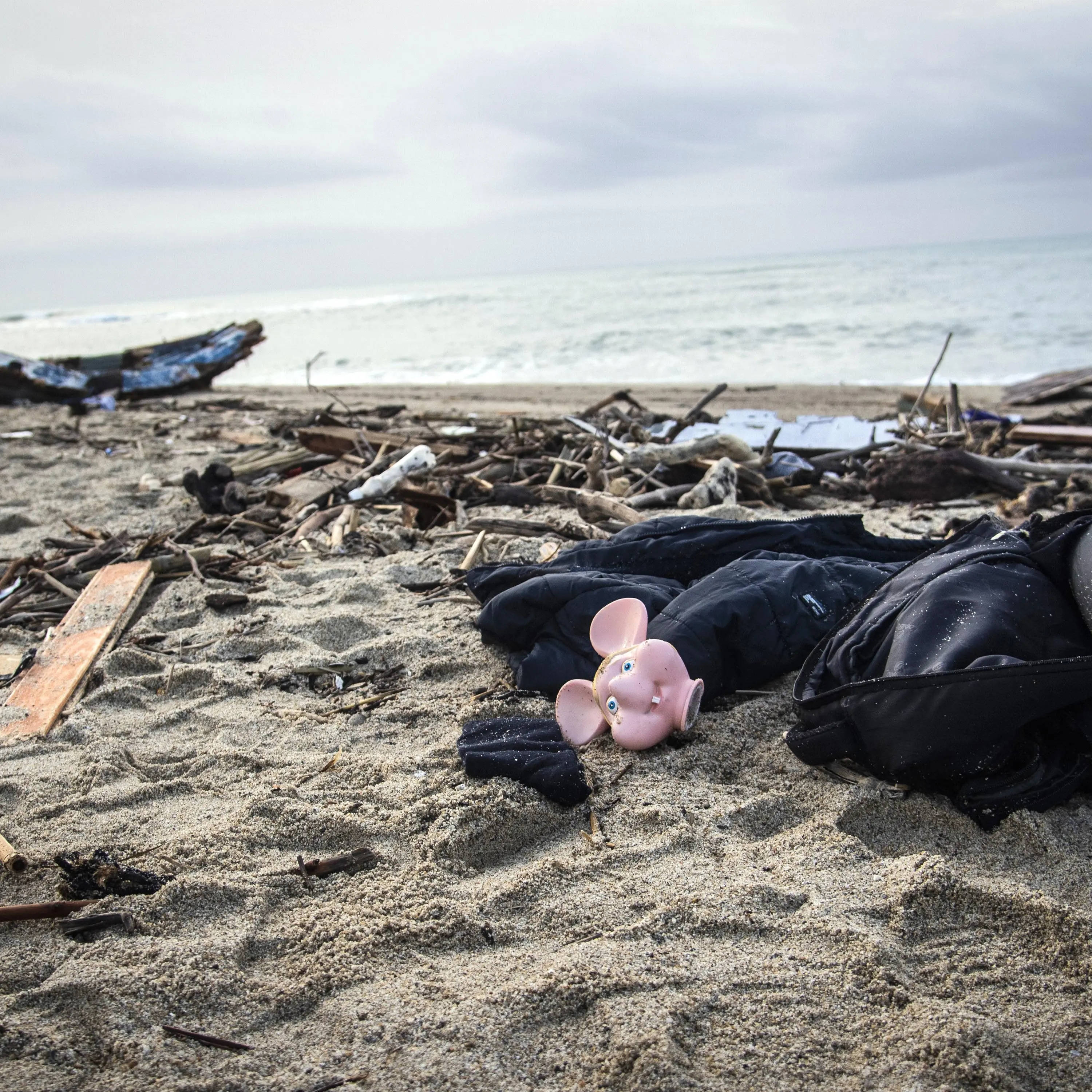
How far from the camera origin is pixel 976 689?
2.06 m

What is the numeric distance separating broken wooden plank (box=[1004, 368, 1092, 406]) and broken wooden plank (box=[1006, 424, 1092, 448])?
11.6ft

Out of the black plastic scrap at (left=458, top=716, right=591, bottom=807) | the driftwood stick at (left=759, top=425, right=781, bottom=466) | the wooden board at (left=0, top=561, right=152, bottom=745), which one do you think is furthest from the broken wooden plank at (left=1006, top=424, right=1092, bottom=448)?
the wooden board at (left=0, top=561, right=152, bottom=745)

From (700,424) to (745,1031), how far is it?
6.15 metres

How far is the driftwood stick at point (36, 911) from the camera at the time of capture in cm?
192

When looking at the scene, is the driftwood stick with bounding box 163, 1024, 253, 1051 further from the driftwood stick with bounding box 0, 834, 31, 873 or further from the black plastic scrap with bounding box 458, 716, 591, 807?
the black plastic scrap with bounding box 458, 716, 591, 807

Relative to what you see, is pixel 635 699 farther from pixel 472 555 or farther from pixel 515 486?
pixel 515 486

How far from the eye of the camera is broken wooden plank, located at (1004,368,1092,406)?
10305mm

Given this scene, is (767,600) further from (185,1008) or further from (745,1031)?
(185,1008)

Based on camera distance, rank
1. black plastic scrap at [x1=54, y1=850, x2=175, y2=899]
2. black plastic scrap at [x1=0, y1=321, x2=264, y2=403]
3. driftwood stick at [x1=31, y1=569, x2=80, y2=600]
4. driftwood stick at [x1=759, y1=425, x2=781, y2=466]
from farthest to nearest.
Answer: black plastic scrap at [x1=0, y1=321, x2=264, y2=403], driftwood stick at [x1=759, y1=425, x2=781, y2=466], driftwood stick at [x1=31, y1=569, x2=80, y2=600], black plastic scrap at [x1=54, y1=850, x2=175, y2=899]

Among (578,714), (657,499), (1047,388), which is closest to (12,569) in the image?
(578,714)

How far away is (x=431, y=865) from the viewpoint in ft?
7.05

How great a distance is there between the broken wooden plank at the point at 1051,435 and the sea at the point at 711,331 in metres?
6.22

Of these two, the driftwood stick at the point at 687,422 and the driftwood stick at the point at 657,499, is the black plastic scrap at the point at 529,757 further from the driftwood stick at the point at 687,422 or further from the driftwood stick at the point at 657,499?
the driftwood stick at the point at 687,422

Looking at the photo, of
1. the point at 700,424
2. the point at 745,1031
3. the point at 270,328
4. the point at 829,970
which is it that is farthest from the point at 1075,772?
the point at 270,328
